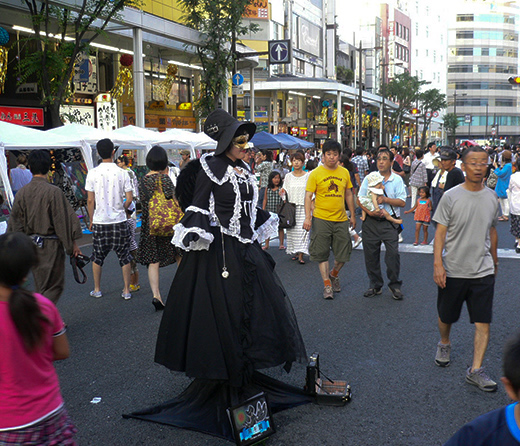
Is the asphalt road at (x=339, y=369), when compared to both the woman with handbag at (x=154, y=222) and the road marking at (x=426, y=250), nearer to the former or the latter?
the woman with handbag at (x=154, y=222)

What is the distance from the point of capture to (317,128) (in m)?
47.7

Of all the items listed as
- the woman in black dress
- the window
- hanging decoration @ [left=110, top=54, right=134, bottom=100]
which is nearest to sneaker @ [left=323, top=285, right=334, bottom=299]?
the woman in black dress

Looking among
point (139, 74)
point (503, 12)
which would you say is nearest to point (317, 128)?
point (139, 74)

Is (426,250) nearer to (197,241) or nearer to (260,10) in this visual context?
(197,241)

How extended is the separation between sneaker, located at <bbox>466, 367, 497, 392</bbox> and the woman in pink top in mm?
3262

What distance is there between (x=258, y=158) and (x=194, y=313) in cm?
1238

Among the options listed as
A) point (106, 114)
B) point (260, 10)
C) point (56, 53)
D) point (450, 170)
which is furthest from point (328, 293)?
point (260, 10)

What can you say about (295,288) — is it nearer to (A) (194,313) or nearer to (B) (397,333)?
(B) (397,333)

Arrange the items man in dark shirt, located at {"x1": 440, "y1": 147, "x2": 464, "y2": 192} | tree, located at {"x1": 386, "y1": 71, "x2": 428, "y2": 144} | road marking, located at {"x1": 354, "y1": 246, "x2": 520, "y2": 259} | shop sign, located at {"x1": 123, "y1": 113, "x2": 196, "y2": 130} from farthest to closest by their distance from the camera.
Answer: tree, located at {"x1": 386, "y1": 71, "x2": 428, "y2": 144}, shop sign, located at {"x1": 123, "y1": 113, "x2": 196, "y2": 130}, road marking, located at {"x1": 354, "y1": 246, "x2": 520, "y2": 259}, man in dark shirt, located at {"x1": 440, "y1": 147, "x2": 464, "y2": 192}

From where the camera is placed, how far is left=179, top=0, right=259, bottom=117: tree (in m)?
23.3

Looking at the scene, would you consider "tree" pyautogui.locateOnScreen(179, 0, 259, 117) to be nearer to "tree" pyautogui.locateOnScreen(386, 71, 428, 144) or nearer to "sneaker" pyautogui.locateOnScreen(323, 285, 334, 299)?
"sneaker" pyautogui.locateOnScreen(323, 285, 334, 299)

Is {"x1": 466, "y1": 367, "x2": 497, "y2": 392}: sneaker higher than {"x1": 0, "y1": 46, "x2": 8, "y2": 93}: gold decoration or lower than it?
lower

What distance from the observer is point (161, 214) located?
6.91 meters

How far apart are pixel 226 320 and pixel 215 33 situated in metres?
21.4
